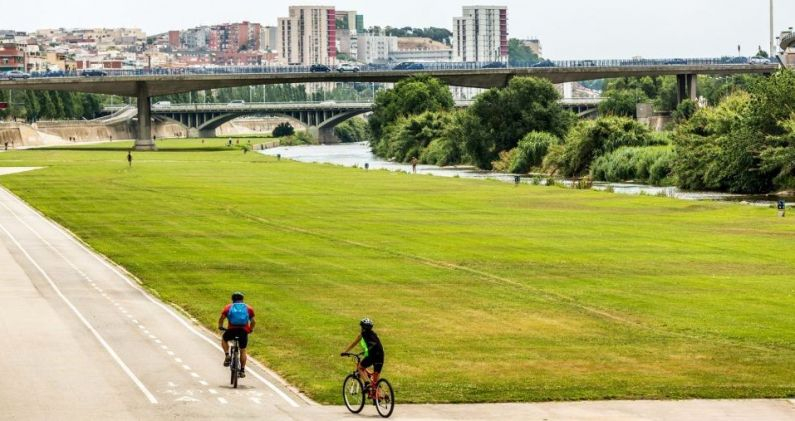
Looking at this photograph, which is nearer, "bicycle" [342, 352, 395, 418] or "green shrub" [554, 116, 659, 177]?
"bicycle" [342, 352, 395, 418]

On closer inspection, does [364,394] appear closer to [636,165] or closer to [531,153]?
[636,165]

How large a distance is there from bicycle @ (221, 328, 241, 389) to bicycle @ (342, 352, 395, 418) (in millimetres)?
2656

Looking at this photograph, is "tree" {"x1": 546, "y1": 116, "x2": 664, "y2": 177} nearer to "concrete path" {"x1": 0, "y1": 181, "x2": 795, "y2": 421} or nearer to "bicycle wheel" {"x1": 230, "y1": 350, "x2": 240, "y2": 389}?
"concrete path" {"x1": 0, "y1": 181, "x2": 795, "y2": 421}

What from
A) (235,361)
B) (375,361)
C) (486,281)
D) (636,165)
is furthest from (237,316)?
(636,165)

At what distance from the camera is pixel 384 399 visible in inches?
1160

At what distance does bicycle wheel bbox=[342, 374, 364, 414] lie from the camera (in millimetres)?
30188

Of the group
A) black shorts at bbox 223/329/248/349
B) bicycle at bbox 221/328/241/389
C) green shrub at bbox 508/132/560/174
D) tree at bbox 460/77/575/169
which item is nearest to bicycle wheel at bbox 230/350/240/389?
bicycle at bbox 221/328/241/389

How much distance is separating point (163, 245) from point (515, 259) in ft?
52.0

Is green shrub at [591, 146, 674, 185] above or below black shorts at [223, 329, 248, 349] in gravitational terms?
above

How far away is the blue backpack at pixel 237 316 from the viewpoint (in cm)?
3212

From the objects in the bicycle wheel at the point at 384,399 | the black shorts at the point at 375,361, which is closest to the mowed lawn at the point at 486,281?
the bicycle wheel at the point at 384,399

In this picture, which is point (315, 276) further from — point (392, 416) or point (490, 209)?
point (490, 209)

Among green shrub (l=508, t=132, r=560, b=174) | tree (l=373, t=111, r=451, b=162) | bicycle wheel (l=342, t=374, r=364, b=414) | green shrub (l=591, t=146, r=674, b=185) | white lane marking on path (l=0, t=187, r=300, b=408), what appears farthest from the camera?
tree (l=373, t=111, r=451, b=162)

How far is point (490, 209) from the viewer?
89.7 m
